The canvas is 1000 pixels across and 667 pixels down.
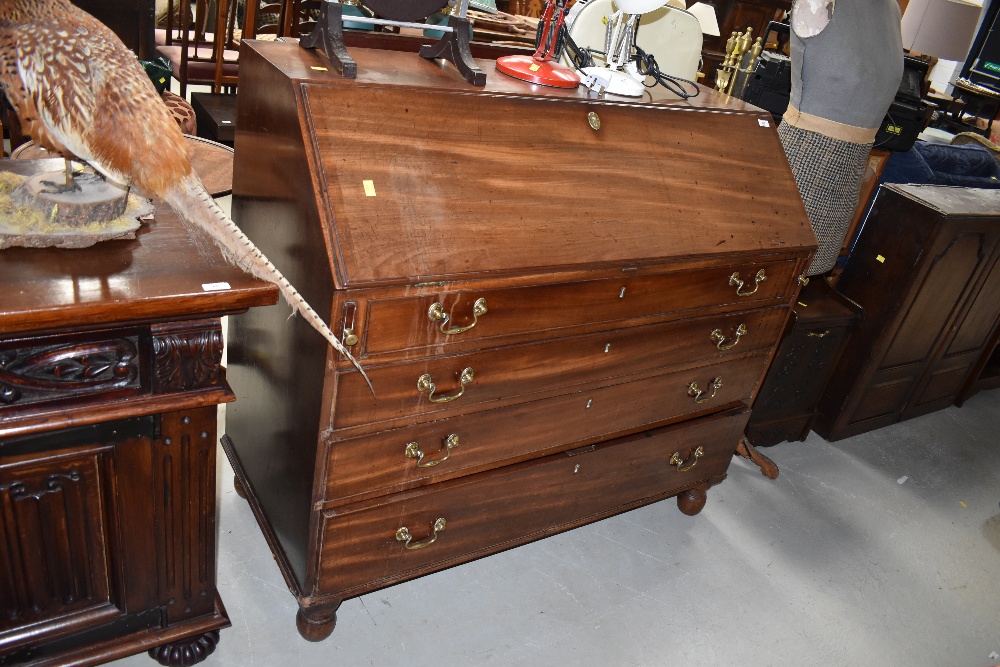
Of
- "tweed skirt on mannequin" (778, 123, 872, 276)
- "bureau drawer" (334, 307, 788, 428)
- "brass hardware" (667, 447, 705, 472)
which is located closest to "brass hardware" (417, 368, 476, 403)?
"bureau drawer" (334, 307, 788, 428)

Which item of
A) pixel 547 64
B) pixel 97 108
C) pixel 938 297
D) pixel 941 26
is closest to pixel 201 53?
pixel 547 64

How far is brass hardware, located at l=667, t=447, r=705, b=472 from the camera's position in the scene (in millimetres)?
2340

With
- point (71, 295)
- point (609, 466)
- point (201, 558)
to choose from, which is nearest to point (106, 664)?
point (201, 558)

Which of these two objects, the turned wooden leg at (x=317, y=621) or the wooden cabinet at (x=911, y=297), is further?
the wooden cabinet at (x=911, y=297)

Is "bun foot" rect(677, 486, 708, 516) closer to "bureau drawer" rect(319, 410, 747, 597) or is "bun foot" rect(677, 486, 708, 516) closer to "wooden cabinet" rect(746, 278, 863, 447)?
"bureau drawer" rect(319, 410, 747, 597)

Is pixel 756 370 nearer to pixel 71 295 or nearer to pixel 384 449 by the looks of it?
pixel 384 449

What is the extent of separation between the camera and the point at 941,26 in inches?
190

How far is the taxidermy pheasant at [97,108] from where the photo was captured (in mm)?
1147

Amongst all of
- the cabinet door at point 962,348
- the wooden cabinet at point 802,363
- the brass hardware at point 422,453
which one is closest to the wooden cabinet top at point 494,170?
the brass hardware at point 422,453

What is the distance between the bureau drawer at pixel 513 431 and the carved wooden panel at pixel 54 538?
1.50 ft

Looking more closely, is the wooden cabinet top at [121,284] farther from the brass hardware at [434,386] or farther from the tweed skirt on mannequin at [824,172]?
the tweed skirt on mannequin at [824,172]

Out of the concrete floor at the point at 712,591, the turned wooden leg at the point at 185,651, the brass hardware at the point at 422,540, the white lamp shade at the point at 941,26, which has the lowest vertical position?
the concrete floor at the point at 712,591

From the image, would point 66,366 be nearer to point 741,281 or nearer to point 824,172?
point 741,281

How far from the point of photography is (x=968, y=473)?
3242 millimetres
